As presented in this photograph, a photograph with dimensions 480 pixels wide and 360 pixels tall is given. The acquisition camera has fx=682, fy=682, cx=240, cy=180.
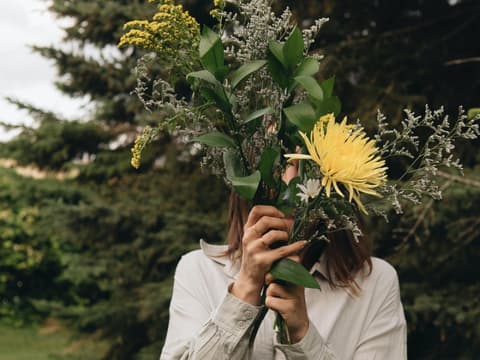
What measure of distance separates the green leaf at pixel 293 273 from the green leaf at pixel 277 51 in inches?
16.9

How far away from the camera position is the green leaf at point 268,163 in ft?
4.84

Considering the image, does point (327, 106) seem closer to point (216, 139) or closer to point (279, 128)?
point (279, 128)

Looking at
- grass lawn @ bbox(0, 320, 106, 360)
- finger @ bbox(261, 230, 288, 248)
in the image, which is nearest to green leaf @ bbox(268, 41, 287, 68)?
finger @ bbox(261, 230, 288, 248)

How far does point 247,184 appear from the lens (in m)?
1.41

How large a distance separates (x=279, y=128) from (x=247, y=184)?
17 cm

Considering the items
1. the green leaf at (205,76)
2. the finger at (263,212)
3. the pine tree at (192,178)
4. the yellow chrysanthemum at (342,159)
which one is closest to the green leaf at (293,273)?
the finger at (263,212)

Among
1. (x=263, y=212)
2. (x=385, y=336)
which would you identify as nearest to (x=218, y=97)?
(x=263, y=212)

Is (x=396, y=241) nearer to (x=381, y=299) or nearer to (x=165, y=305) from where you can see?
(x=165, y=305)

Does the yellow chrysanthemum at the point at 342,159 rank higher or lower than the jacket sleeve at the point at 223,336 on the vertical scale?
higher

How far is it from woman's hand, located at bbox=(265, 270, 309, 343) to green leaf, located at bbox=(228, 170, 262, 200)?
0.23 metres

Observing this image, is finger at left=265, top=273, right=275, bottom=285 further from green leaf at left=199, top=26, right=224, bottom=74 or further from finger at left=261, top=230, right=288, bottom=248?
green leaf at left=199, top=26, right=224, bottom=74

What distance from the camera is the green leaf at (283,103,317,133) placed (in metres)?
1.40

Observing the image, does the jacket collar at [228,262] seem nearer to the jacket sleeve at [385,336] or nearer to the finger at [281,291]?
the jacket sleeve at [385,336]

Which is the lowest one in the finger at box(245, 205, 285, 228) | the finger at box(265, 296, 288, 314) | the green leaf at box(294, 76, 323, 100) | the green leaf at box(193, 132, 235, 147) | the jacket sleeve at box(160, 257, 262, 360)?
the jacket sleeve at box(160, 257, 262, 360)
